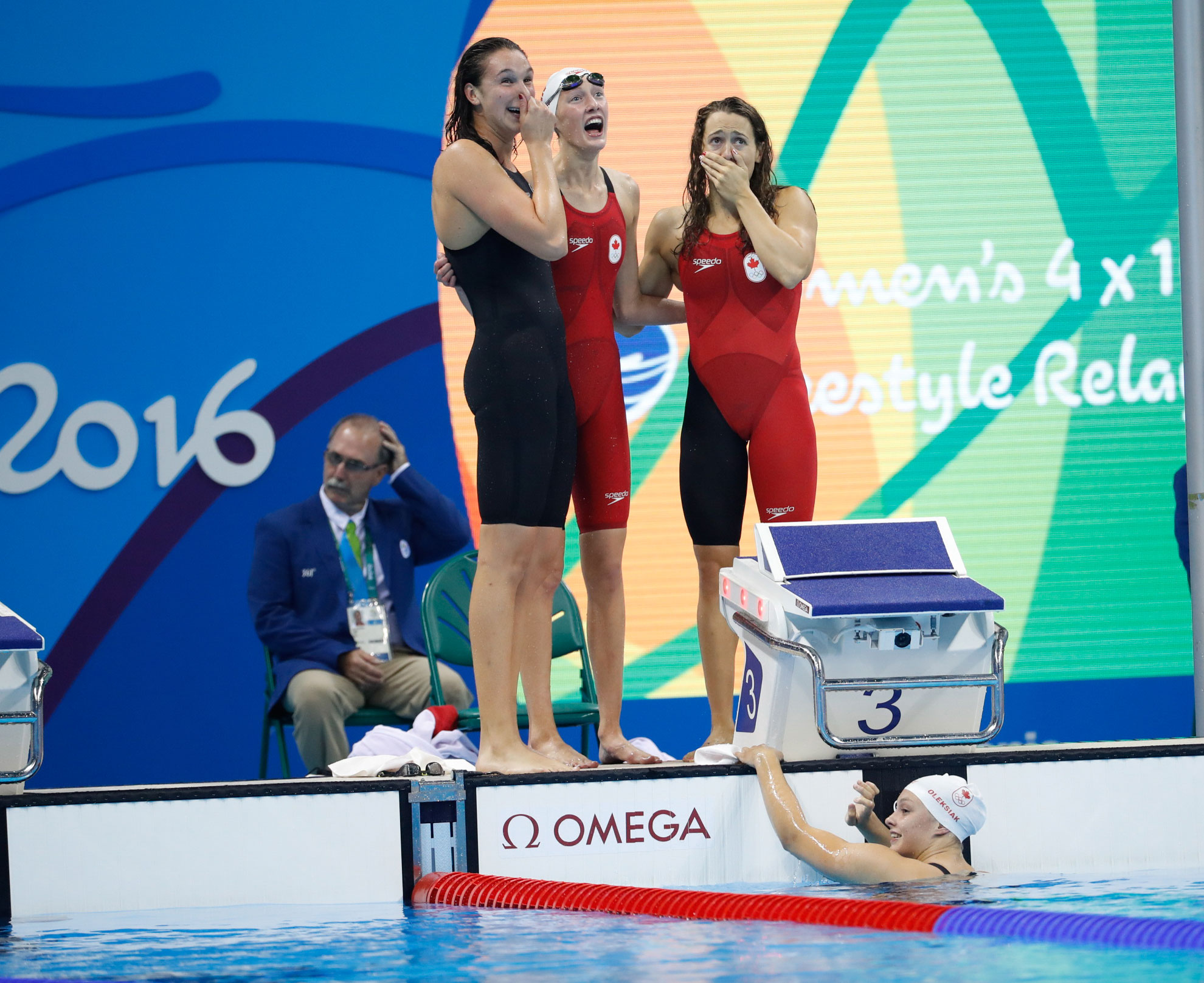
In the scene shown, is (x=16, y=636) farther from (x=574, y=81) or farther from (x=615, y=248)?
A: (x=574, y=81)

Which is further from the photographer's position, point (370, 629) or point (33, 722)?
point (370, 629)

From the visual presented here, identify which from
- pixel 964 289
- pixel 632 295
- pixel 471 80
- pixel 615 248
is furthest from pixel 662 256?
pixel 964 289

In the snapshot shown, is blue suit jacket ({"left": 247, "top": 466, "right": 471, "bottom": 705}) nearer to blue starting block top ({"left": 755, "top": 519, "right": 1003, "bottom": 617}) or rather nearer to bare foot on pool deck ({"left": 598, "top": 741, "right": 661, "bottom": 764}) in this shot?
bare foot on pool deck ({"left": 598, "top": 741, "right": 661, "bottom": 764})

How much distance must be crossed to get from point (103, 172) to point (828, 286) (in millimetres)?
3251

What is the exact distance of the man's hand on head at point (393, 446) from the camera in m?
5.68

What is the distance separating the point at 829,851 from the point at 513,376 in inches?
56.5

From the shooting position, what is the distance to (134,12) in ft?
20.8

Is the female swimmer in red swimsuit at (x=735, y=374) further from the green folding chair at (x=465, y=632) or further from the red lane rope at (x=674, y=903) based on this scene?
the green folding chair at (x=465, y=632)

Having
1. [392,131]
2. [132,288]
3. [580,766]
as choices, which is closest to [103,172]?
[132,288]

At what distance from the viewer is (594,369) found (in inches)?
159

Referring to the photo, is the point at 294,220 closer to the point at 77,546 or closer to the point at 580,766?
the point at 77,546

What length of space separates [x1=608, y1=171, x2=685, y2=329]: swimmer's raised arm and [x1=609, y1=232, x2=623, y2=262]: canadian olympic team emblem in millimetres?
119

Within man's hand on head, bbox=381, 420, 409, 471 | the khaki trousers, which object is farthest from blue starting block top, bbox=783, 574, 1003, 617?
man's hand on head, bbox=381, 420, 409, 471

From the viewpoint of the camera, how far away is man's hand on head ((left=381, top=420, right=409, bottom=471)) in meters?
5.68
